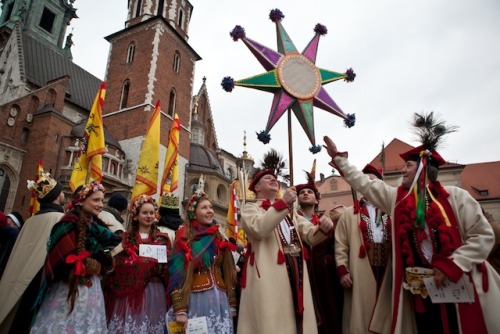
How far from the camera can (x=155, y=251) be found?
11.6 feet

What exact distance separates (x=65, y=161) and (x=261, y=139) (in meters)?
18.7

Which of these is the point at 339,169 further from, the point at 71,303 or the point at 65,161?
the point at 65,161

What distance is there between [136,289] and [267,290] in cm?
153

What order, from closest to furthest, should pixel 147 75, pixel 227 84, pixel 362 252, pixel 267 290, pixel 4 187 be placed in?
1. pixel 267 290
2. pixel 362 252
3. pixel 227 84
4. pixel 4 187
5. pixel 147 75

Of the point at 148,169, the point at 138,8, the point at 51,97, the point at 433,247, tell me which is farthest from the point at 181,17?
the point at 433,247

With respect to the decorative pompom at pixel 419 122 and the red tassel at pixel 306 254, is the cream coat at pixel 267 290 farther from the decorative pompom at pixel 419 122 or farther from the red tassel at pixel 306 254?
the decorative pompom at pixel 419 122

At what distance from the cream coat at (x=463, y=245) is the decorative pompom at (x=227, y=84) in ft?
5.83

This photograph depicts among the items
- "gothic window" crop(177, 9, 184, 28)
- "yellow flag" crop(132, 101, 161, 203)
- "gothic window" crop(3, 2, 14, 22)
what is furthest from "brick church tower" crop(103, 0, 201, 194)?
"gothic window" crop(3, 2, 14, 22)

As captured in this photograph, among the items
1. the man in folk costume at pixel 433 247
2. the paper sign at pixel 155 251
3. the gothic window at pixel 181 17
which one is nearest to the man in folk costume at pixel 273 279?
the man in folk costume at pixel 433 247

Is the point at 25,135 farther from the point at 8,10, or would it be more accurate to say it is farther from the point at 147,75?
the point at 8,10

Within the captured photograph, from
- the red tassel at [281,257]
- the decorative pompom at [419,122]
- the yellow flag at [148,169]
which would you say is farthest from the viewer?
the decorative pompom at [419,122]

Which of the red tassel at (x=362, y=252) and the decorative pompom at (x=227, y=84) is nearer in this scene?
the red tassel at (x=362, y=252)

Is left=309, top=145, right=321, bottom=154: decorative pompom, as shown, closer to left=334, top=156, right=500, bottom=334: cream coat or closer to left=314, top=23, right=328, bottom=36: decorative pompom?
left=334, top=156, right=500, bottom=334: cream coat

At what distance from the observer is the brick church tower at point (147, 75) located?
75.0 feet
